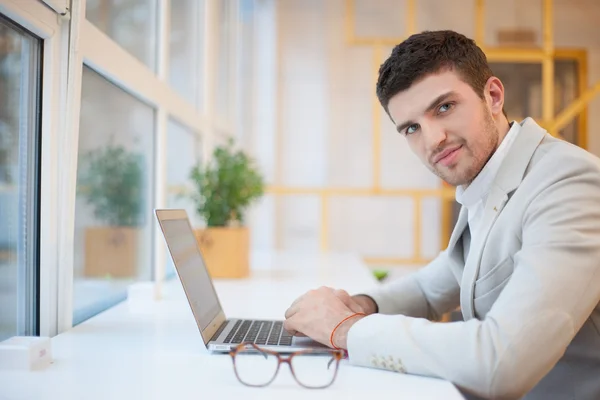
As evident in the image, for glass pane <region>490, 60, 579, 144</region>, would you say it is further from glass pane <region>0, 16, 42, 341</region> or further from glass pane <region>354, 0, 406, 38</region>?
glass pane <region>0, 16, 42, 341</region>

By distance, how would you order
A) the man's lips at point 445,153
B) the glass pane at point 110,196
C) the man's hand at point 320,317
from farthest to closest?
the glass pane at point 110,196
the man's lips at point 445,153
the man's hand at point 320,317

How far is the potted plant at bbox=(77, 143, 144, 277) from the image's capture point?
1381 mm

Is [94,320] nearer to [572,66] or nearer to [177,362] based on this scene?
[177,362]

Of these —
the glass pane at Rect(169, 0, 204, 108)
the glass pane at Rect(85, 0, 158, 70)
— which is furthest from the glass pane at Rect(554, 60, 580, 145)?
the glass pane at Rect(85, 0, 158, 70)

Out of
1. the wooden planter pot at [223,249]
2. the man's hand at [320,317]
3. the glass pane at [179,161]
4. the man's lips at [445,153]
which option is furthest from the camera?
the glass pane at [179,161]

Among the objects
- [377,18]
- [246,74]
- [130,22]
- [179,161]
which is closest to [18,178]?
[130,22]

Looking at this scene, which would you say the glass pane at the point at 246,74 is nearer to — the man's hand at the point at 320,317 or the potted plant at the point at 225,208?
the potted plant at the point at 225,208

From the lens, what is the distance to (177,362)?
0.87m

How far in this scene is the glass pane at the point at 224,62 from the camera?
2.91 metres

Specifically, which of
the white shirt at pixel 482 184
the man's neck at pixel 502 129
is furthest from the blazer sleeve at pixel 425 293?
the man's neck at pixel 502 129

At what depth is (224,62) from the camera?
3.08 m

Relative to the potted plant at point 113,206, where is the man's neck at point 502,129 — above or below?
above

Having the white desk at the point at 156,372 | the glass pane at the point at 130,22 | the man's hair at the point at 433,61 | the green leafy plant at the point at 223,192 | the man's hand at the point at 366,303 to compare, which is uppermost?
the glass pane at the point at 130,22

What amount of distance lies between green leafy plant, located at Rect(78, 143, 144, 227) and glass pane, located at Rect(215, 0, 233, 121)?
1.22m
